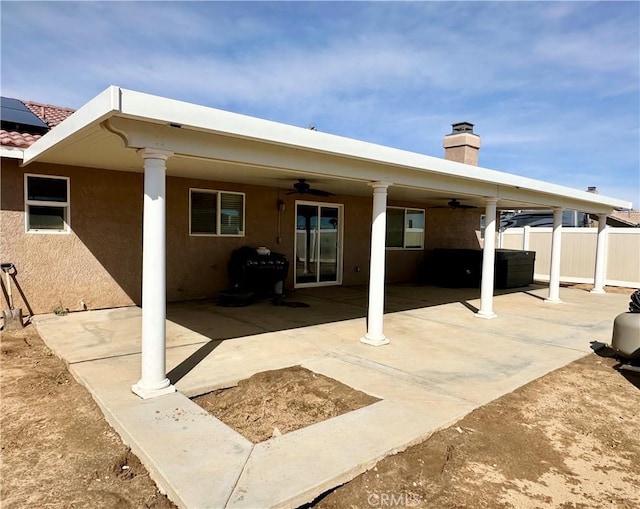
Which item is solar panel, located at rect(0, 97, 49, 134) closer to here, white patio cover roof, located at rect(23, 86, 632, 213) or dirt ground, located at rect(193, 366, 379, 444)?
Result: white patio cover roof, located at rect(23, 86, 632, 213)

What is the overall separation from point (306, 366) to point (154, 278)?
2029mm

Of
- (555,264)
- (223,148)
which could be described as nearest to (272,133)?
(223,148)

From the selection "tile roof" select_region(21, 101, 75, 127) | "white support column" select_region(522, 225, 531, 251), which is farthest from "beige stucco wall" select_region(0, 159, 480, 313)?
"white support column" select_region(522, 225, 531, 251)

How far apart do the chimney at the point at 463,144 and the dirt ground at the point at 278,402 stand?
10153mm

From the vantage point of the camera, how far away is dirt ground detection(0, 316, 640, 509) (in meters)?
2.58

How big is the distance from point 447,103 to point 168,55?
10251 mm

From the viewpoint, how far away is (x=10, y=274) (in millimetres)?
6773

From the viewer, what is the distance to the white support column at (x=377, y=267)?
19.7 ft

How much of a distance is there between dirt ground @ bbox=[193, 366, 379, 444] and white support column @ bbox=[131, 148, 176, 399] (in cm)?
46

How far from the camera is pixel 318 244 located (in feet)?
37.0

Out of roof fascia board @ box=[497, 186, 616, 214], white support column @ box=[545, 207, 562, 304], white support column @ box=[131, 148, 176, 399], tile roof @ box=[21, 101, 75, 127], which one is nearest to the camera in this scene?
white support column @ box=[131, 148, 176, 399]

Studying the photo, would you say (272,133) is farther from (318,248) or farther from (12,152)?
(318,248)

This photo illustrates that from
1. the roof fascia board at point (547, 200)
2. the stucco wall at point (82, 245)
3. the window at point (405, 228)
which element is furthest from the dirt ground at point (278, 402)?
the window at point (405, 228)

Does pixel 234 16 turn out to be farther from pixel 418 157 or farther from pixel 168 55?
pixel 418 157
